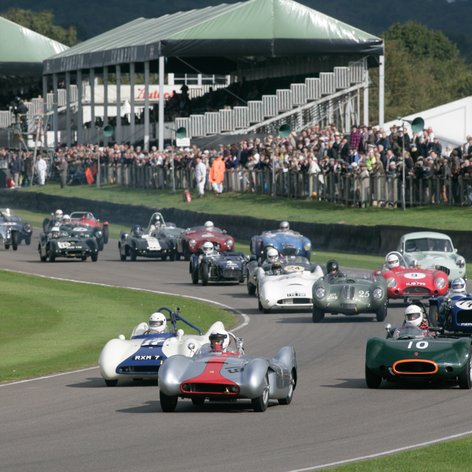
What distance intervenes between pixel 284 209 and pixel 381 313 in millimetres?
23719

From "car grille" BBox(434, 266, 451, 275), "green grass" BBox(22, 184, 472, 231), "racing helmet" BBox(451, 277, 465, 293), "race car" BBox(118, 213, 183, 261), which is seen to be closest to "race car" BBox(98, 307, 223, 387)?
"racing helmet" BBox(451, 277, 465, 293)

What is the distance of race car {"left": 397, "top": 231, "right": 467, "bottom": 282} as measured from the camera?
32.6 meters

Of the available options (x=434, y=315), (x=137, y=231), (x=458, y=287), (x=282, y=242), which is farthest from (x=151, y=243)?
(x=434, y=315)

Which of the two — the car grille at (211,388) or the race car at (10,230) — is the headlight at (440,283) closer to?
the car grille at (211,388)

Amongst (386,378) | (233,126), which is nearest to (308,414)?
(386,378)

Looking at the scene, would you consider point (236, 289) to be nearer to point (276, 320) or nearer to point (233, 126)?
point (276, 320)

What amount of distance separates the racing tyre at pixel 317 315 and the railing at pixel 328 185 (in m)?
15.3

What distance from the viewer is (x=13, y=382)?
19844mm

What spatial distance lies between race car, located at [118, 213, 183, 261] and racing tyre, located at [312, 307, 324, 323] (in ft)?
53.7

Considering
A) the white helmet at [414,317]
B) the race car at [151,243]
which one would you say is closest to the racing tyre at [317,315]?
the white helmet at [414,317]

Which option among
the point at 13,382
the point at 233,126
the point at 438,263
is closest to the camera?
the point at 13,382

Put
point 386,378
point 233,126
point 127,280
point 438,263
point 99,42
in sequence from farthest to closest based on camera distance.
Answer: point 99,42, point 233,126, point 127,280, point 438,263, point 386,378

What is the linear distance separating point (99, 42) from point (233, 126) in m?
19.3

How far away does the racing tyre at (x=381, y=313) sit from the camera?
2714 centimetres
